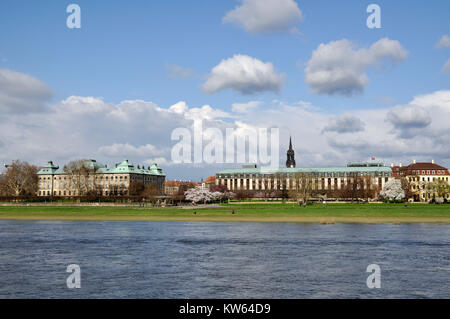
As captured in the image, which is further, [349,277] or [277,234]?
[277,234]

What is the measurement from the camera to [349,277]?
93.9 ft

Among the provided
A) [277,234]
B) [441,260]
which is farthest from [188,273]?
[277,234]

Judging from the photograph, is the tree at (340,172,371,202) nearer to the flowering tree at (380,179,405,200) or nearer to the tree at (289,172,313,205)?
the flowering tree at (380,179,405,200)

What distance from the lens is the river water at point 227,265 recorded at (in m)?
25.4

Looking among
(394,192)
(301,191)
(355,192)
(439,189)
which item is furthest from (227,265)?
(439,189)

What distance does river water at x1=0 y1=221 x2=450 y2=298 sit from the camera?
25.4m

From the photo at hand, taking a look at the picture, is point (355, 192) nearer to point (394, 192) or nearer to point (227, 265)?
point (394, 192)

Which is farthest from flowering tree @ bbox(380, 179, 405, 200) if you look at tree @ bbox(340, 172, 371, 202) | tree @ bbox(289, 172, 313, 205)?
tree @ bbox(289, 172, 313, 205)
